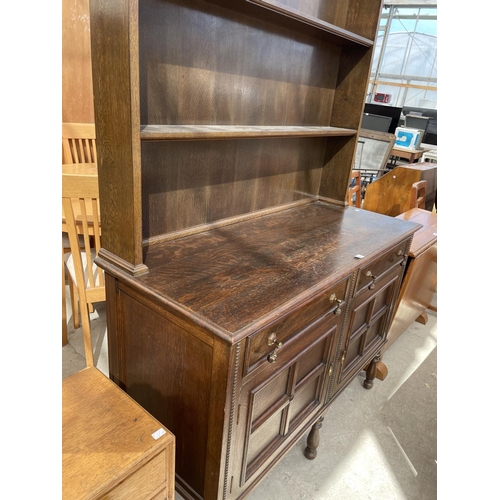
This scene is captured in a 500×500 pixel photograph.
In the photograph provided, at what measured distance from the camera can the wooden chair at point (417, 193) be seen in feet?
9.06

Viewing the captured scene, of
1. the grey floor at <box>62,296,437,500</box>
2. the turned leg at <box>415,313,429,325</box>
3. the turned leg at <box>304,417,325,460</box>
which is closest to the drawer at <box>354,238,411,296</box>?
the turned leg at <box>304,417,325,460</box>

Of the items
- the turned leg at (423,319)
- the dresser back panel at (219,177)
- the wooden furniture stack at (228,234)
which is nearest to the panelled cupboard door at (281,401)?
the wooden furniture stack at (228,234)

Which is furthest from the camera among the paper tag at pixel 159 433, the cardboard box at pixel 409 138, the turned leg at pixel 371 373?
the cardboard box at pixel 409 138

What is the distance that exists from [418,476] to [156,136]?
5.60 ft

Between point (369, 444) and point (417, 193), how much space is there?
5.79 ft

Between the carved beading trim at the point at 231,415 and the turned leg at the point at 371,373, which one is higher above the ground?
the carved beading trim at the point at 231,415

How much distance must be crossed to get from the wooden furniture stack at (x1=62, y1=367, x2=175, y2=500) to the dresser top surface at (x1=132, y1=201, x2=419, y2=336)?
0.33 metres

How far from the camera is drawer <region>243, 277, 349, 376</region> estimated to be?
1020 millimetres

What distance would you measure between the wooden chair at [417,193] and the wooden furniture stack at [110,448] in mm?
2348

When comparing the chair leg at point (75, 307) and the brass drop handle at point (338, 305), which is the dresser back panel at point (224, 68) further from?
the chair leg at point (75, 307)

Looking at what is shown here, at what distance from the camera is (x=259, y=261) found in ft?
4.29

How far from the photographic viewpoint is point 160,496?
1.04 m

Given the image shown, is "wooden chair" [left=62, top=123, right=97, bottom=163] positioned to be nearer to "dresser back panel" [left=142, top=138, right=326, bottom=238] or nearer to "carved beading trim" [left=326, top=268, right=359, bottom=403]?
"dresser back panel" [left=142, top=138, right=326, bottom=238]
